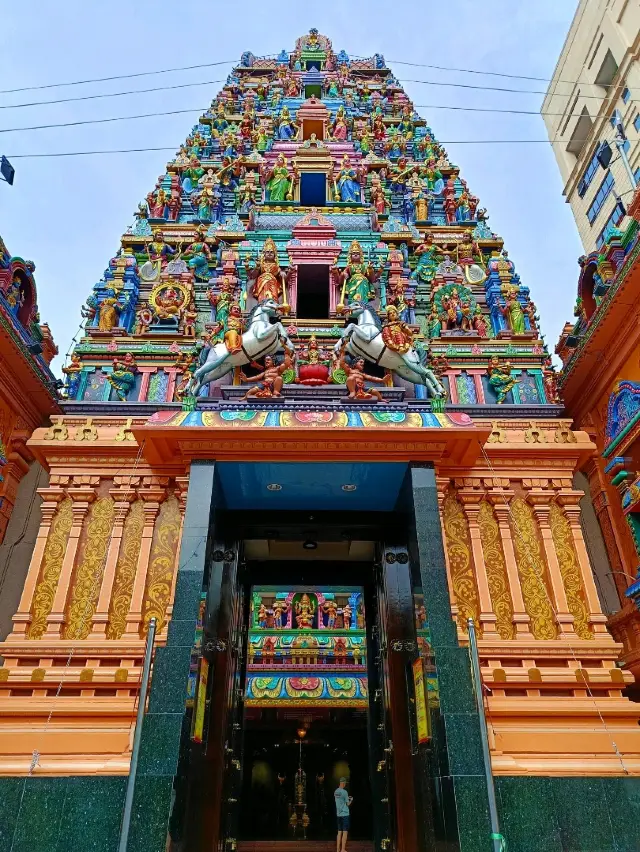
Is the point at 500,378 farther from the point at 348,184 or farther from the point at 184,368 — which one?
the point at 348,184

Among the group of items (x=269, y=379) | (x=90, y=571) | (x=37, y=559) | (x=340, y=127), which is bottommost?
(x=90, y=571)

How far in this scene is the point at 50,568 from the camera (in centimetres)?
913

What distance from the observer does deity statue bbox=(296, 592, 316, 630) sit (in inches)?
731

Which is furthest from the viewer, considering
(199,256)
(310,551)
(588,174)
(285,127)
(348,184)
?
(588,174)

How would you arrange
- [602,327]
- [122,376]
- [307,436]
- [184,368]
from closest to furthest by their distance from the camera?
1. [307,436]
2. [602,327]
3. [122,376]
4. [184,368]

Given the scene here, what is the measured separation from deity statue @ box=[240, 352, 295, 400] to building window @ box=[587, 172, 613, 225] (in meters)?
26.3

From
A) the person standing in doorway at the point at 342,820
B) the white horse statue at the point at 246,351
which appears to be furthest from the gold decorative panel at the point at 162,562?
the person standing in doorway at the point at 342,820

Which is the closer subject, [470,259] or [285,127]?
[470,259]

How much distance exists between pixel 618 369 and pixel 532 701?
5785mm

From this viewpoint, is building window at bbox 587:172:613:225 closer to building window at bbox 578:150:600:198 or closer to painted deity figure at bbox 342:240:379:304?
building window at bbox 578:150:600:198

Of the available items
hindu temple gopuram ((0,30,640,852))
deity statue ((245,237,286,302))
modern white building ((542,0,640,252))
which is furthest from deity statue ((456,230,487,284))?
modern white building ((542,0,640,252))

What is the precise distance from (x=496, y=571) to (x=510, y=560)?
26cm

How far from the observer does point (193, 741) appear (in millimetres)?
7910

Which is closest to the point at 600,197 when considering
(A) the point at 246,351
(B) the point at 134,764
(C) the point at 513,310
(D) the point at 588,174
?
(D) the point at 588,174
